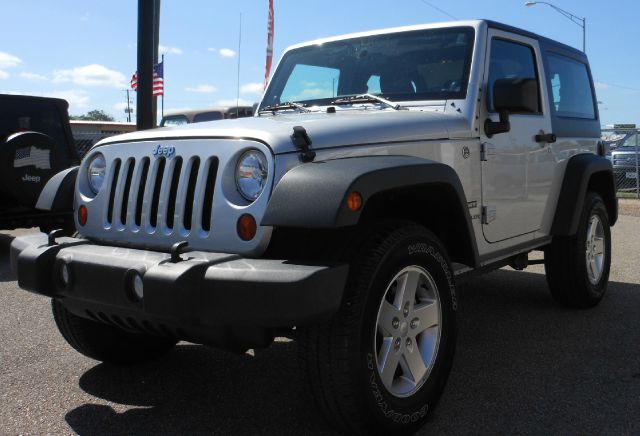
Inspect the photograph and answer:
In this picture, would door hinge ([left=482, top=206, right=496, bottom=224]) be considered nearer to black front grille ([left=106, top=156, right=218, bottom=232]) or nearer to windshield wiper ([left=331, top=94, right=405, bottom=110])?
windshield wiper ([left=331, top=94, right=405, bottom=110])

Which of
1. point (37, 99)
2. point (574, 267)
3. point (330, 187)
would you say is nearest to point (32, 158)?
point (37, 99)

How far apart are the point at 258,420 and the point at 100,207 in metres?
1.24

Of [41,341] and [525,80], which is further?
[41,341]

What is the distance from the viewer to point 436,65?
3.91 meters

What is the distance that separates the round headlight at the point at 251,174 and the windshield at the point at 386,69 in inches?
56.1

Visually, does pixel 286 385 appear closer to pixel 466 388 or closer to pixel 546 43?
pixel 466 388

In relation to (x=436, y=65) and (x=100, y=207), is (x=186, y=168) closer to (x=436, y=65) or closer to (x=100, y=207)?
(x=100, y=207)

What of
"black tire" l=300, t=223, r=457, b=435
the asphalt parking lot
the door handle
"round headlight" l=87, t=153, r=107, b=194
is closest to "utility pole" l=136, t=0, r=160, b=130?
the asphalt parking lot

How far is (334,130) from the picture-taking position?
289cm

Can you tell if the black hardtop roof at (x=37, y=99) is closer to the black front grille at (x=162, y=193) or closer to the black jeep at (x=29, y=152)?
the black jeep at (x=29, y=152)

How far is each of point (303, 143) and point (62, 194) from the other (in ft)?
4.95

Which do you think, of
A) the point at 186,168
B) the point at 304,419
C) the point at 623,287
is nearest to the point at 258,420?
the point at 304,419

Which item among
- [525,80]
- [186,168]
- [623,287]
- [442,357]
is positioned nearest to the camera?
[186,168]

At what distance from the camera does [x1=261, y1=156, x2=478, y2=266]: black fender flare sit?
2367 mm
